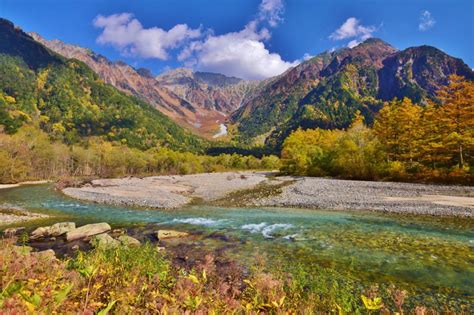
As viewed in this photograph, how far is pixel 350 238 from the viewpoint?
18.6 meters

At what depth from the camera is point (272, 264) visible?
43.8 ft

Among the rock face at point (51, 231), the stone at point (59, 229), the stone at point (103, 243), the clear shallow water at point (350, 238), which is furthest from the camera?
the stone at point (59, 229)

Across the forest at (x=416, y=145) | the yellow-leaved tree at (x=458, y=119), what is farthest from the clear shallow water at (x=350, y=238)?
the yellow-leaved tree at (x=458, y=119)

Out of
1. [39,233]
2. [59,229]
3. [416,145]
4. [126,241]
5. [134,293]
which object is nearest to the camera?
[134,293]

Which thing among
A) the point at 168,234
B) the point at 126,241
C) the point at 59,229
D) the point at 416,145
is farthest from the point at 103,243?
the point at 416,145

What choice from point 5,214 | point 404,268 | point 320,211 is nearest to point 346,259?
point 404,268

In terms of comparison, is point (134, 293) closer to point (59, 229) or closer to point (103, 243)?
point (103, 243)

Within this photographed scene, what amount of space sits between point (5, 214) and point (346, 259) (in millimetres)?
30623

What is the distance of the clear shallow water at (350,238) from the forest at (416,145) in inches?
1266

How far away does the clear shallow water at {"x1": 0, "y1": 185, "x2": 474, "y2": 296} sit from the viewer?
12.5 meters

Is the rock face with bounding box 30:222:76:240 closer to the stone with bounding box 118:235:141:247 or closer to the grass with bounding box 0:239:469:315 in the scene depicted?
the stone with bounding box 118:235:141:247

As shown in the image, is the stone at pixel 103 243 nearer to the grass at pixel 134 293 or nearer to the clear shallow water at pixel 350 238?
the grass at pixel 134 293

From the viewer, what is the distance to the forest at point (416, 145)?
50281mm

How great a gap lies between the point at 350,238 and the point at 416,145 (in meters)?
47.3
